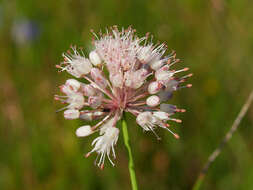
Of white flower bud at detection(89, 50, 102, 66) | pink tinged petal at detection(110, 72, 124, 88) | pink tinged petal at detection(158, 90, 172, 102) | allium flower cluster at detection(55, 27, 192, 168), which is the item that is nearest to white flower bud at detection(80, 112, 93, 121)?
allium flower cluster at detection(55, 27, 192, 168)

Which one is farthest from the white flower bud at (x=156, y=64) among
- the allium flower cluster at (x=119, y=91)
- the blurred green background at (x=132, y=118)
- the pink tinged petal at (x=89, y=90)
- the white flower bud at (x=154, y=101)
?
the blurred green background at (x=132, y=118)

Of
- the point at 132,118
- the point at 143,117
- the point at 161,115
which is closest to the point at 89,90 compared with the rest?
the point at 143,117

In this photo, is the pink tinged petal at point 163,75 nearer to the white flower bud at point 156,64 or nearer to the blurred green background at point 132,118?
the white flower bud at point 156,64

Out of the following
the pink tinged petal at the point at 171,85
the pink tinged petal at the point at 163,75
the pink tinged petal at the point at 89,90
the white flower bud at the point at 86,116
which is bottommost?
the white flower bud at the point at 86,116

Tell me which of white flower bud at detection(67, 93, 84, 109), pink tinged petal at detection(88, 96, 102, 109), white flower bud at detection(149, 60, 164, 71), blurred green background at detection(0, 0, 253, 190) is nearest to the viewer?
pink tinged petal at detection(88, 96, 102, 109)

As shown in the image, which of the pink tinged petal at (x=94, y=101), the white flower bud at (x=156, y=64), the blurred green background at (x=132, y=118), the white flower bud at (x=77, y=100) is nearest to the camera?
the pink tinged petal at (x=94, y=101)

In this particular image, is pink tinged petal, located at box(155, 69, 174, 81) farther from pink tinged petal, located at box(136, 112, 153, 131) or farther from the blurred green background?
the blurred green background
